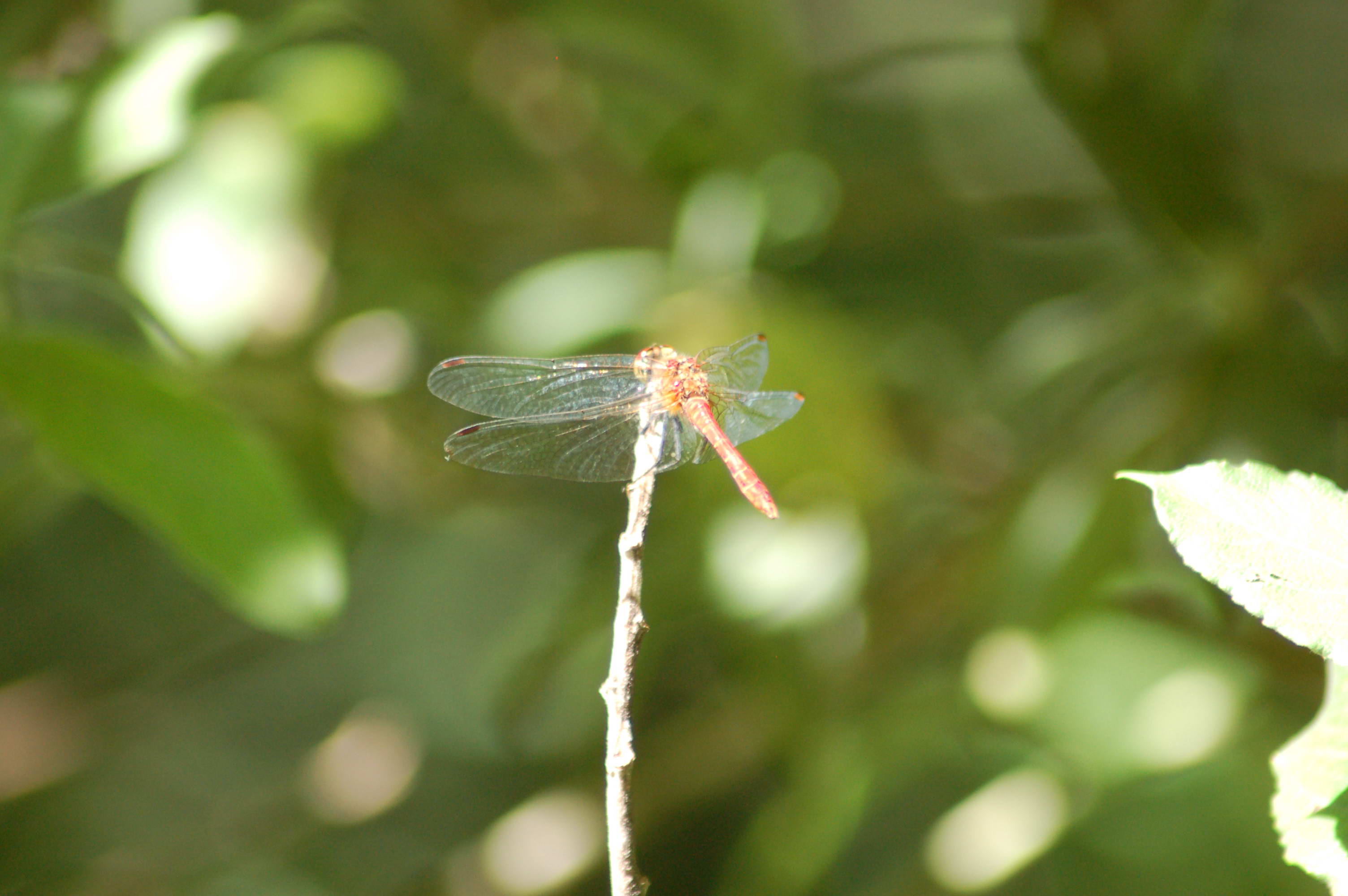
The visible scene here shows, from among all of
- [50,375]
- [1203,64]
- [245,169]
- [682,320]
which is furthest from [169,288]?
[1203,64]

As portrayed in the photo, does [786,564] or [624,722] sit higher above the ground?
[786,564]

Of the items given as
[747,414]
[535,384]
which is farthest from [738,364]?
[535,384]

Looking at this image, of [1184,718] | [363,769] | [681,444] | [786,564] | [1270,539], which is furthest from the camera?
[363,769]

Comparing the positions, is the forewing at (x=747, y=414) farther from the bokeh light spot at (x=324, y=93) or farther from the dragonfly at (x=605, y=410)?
the bokeh light spot at (x=324, y=93)

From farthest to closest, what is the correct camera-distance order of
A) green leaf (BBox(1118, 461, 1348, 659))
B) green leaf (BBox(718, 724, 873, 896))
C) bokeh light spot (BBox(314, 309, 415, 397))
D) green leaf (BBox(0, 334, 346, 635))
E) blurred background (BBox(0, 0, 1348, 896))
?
bokeh light spot (BBox(314, 309, 415, 397)) < green leaf (BBox(718, 724, 873, 896)) < blurred background (BBox(0, 0, 1348, 896)) < green leaf (BBox(0, 334, 346, 635)) < green leaf (BBox(1118, 461, 1348, 659))

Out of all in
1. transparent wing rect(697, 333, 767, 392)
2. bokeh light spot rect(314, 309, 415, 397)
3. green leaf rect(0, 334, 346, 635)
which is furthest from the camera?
bokeh light spot rect(314, 309, 415, 397)

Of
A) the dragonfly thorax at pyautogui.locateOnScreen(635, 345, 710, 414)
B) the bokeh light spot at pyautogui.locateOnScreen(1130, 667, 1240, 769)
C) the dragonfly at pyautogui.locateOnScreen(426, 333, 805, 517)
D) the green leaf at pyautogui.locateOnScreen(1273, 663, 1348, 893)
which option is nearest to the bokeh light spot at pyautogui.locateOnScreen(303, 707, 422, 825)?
the dragonfly at pyautogui.locateOnScreen(426, 333, 805, 517)

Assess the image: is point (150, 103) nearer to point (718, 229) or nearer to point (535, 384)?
point (535, 384)

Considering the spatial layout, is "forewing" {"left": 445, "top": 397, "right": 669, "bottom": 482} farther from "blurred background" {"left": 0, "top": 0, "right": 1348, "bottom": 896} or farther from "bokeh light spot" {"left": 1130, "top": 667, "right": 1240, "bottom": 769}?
"bokeh light spot" {"left": 1130, "top": 667, "right": 1240, "bottom": 769}
